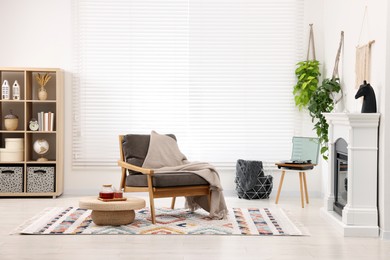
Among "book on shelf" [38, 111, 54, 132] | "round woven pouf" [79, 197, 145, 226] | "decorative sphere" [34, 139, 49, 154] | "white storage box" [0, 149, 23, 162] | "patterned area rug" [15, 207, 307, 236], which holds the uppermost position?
"book on shelf" [38, 111, 54, 132]

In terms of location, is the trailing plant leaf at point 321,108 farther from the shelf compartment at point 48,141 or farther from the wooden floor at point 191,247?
the shelf compartment at point 48,141

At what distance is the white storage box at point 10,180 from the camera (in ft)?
24.4

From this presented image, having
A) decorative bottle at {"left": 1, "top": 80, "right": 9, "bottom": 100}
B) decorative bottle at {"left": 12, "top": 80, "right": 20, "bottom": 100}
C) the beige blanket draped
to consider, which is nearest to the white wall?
the beige blanket draped

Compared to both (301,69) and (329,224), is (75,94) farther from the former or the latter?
(329,224)

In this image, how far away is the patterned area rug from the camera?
17.7ft

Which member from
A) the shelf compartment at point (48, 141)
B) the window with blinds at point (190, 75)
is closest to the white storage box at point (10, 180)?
the shelf compartment at point (48, 141)

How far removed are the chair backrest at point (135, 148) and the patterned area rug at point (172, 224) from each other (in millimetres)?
513

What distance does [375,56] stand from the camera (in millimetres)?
5418

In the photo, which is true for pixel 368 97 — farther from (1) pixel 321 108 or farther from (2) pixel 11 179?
(2) pixel 11 179

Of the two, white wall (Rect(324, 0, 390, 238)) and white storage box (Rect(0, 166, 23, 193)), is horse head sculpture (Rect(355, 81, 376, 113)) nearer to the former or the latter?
white wall (Rect(324, 0, 390, 238))

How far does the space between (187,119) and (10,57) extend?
2210 millimetres

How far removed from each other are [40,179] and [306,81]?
10.6 ft

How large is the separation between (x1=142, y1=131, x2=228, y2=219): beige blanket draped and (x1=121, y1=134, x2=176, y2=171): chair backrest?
0.06 m

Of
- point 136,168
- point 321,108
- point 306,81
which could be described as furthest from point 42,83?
point 321,108
